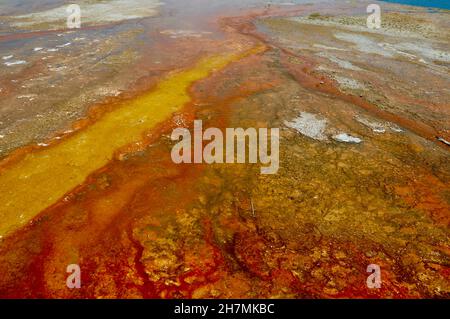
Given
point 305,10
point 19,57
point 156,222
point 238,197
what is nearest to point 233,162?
point 238,197

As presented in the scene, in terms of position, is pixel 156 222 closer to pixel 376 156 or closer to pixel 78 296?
pixel 78 296

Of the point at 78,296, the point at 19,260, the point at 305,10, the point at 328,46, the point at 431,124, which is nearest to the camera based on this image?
the point at 78,296

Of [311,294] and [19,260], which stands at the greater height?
[19,260]
